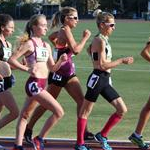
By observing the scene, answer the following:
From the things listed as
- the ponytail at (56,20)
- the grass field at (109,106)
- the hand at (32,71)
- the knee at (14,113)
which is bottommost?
the grass field at (109,106)

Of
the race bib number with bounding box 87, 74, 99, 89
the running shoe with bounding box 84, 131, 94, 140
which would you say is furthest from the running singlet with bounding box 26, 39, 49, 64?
the running shoe with bounding box 84, 131, 94, 140

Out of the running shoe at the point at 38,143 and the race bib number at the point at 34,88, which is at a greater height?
the race bib number at the point at 34,88

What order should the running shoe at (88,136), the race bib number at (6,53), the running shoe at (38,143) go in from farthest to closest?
1. the running shoe at (88,136)
2. the race bib number at (6,53)
3. the running shoe at (38,143)

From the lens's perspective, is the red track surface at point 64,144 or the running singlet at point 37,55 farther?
the red track surface at point 64,144

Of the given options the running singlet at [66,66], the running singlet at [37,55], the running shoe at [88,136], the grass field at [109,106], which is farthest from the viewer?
the grass field at [109,106]

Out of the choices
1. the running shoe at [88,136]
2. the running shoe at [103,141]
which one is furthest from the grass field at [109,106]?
the running shoe at [103,141]

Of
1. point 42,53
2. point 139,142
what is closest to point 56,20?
point 42,53

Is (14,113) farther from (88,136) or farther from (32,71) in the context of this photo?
(88,136)

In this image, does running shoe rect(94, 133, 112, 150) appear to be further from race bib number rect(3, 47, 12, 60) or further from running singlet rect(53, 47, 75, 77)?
race bib number rect(3, 47, 12, 60)

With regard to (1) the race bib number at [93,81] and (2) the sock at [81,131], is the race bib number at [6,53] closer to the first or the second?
(1) the race bib number at [93,81]

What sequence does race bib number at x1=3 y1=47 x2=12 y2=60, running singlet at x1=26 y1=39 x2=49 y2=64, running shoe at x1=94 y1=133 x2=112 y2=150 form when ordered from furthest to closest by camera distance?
1. race bib number at x1=3 y1=47 x2=12 y2=60
2. running shoe at x1=94 y1=133 x2=112 y2=150
3. running singlet at x1=26 y1=39 x2=49 y2=64

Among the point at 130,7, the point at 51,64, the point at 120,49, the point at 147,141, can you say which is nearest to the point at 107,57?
the point at 51,64

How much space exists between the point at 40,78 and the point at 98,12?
1478 mm

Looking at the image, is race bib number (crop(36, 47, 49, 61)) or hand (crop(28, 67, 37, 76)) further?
race bib number (crop(36, 47, 49, 61))
